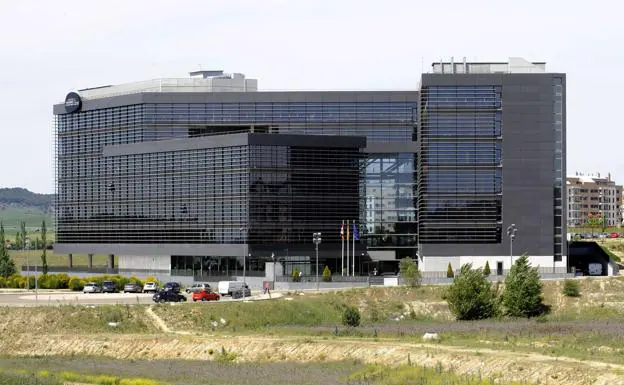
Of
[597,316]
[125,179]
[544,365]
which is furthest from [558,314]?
[125,179]

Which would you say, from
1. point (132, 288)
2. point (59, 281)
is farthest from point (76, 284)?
point (132, 288)

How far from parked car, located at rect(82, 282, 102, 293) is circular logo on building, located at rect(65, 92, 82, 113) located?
5376 centimetres

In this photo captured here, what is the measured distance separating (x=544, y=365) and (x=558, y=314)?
5392cm

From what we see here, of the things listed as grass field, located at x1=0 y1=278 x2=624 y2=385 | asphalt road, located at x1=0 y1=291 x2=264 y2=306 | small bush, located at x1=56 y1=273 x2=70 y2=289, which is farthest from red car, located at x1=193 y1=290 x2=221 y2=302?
small bush, located at x1=56 y1=273 x2=70 y2=289

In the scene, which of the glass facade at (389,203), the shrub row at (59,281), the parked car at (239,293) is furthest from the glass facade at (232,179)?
the parked car at (239,293)

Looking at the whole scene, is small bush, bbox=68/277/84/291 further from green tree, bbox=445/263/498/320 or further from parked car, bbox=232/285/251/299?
green tree, bbox=445/263/498/320

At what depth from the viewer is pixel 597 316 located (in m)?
122

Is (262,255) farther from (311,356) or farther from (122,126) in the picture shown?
(311,356)

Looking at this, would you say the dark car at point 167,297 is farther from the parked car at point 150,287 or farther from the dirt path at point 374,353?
the parked car at point 150,287

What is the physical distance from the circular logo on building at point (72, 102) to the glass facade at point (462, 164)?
6405cm

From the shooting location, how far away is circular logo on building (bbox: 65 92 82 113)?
189m

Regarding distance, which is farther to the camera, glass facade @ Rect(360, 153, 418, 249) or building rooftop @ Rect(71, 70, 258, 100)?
building rooftop @ Rect(71, 70, 258, 100)

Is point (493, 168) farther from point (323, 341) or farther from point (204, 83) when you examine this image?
point (323, 341)

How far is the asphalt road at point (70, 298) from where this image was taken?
118062 millimetres
